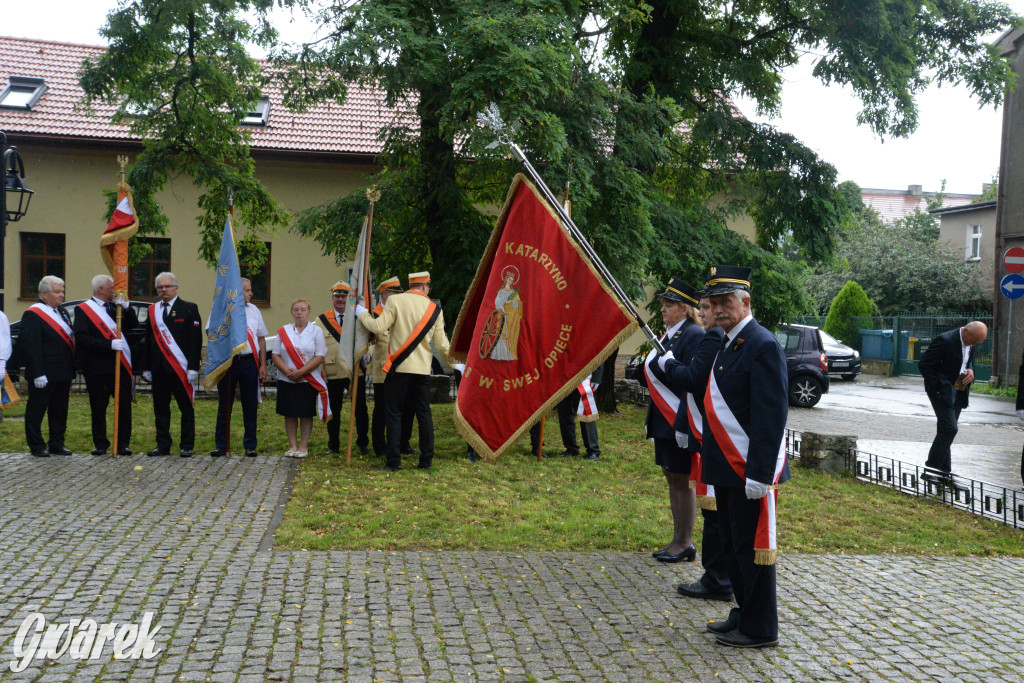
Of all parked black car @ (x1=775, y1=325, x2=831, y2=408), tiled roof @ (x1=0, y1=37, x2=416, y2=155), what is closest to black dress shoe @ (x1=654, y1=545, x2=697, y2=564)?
parked black car @ (x1=775, y1=325, x2=831, y2=408)

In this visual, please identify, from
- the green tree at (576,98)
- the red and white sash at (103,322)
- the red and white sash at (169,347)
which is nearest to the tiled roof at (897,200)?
the green tree at (576,98)

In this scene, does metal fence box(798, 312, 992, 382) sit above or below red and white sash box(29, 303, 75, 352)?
below

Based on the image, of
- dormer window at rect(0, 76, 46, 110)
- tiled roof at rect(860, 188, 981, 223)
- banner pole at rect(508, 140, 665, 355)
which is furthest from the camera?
tiled roof at rect(860, 188, 981, 223)

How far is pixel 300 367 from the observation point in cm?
1050

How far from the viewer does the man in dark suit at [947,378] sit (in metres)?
9.76

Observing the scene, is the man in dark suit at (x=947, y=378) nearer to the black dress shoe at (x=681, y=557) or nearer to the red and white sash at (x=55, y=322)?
the black dress shoe at (x=681, y=557)

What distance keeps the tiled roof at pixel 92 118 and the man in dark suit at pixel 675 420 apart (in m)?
16.2

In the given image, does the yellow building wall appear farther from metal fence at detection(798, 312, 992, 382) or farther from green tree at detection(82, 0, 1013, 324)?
metal fence at detection(798, 312, 992, 382)

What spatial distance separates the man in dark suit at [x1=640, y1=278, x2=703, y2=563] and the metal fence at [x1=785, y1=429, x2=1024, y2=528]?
1.48m

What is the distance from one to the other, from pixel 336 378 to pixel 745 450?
6.75 metres

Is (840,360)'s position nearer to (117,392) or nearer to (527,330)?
(117,392)

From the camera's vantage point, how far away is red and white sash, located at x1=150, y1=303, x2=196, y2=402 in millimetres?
10258

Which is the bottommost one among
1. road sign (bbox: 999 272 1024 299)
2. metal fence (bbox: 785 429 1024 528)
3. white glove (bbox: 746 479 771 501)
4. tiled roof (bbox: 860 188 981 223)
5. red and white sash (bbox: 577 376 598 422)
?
metal fence (bbox: 785 429 1024 528)

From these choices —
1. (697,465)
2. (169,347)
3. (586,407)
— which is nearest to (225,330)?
(169,347)
